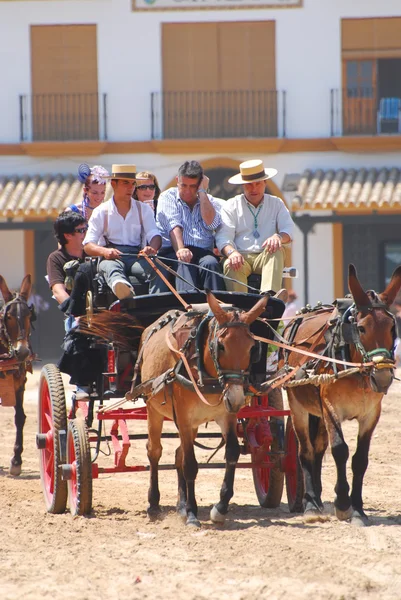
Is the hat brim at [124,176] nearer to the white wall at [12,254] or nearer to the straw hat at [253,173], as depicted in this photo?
the straw hat at [253,173]

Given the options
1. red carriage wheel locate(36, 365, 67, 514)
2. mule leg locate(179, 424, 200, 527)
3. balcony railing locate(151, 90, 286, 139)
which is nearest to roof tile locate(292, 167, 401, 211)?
balcony railing locate(151, 90, 286, 139)

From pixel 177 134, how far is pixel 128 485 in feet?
45.3

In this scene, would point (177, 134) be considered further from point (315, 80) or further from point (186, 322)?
point (186, 322)

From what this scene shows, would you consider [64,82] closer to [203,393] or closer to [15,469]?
[15,469]

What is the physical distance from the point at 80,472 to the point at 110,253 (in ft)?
5.22

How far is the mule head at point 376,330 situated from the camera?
6828 millimetres

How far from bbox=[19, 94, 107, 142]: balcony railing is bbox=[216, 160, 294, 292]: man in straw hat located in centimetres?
1421

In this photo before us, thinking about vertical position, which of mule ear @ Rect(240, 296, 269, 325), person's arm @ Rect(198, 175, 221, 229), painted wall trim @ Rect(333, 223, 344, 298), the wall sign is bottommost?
painted wall trim @ Rect(333, 223, 344, 298)

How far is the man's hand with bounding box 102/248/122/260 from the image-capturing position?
7945 millimetres

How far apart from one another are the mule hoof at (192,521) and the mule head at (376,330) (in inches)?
55.9

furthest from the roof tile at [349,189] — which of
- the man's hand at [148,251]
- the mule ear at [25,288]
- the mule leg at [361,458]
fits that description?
the mule leg at [361,458]

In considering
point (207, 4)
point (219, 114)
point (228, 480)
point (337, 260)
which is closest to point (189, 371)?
point (228, 480)

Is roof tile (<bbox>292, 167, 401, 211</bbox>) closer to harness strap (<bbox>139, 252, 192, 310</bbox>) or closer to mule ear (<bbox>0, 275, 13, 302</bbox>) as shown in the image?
mule ear (<bbox>0, 275, 13, 302</bbox>)

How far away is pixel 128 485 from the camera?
9.55 metres
